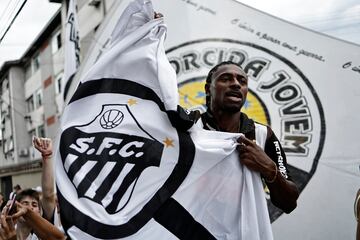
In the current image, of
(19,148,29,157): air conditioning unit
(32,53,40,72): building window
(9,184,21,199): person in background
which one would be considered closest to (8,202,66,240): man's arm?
(9,184,21,199): person in background

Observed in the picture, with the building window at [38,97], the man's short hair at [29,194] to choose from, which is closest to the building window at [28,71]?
the building window at [38,97]

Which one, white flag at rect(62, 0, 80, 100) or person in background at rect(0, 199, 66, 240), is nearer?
person in background at rect(0, 199, 66, 240)

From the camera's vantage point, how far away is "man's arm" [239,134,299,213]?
6.28 ft

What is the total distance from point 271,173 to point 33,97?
29.1 m

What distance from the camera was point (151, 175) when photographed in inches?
80.2

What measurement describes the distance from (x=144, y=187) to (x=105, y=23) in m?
2.93

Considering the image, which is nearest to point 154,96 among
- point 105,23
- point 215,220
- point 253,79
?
point 215,220

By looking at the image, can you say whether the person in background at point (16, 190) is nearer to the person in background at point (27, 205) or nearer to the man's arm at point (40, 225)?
the person in background at point (27, 205)

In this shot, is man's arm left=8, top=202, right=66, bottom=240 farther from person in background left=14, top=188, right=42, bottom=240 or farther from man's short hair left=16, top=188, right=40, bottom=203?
man's short hair left=16, top=188, right=40, bottom=203

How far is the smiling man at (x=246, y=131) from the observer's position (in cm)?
193

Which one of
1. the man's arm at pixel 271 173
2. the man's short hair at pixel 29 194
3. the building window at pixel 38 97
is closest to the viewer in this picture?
the man's arm at pixel 271 173

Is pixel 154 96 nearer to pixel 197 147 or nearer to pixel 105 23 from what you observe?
pixel 197 147

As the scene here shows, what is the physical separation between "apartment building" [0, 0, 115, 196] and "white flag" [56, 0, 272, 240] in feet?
50.3

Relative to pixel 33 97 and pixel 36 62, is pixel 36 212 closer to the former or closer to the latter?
pixel 33 97
